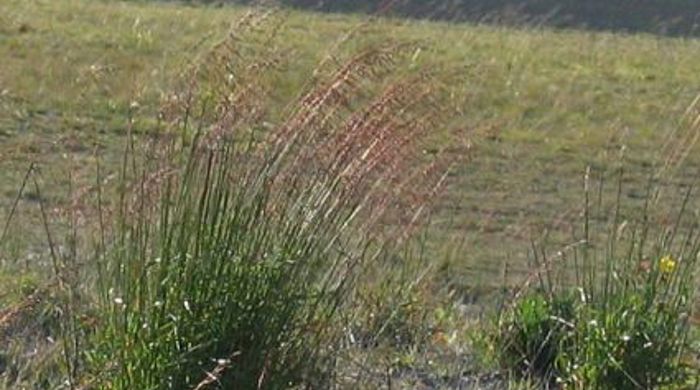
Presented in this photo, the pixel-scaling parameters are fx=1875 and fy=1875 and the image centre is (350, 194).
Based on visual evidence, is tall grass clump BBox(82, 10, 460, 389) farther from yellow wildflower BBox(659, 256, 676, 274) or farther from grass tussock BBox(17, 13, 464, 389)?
yellow wildflower BBox(659, 256, 676, 274)

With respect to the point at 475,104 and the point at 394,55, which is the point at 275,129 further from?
the point at 475,104

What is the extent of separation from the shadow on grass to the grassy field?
1942 millimetres

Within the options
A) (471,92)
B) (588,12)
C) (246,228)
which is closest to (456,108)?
(246,228)

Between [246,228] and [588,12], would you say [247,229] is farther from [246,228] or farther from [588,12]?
[588,12]

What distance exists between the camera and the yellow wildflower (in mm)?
6043

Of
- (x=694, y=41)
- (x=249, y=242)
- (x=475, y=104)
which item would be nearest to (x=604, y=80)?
(x=475, y=104)

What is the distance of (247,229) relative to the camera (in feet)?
16.9

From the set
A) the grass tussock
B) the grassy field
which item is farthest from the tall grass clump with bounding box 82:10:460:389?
the grassy field

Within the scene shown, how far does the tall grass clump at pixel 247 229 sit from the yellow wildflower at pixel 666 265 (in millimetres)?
971

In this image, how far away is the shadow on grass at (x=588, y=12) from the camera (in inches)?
1231

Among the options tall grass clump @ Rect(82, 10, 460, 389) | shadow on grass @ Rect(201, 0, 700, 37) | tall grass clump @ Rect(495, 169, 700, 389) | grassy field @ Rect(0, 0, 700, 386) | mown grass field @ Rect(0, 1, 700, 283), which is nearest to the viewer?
tall grass clump @ Rect(82, 10, 460, 389)

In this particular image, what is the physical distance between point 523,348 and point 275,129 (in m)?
1.70

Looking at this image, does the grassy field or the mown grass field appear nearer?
the grassy field

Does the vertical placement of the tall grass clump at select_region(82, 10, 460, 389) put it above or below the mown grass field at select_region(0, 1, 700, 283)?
above
